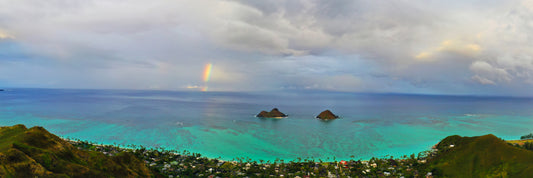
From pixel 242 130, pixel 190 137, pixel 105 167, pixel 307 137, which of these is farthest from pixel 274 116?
pixel 105 167

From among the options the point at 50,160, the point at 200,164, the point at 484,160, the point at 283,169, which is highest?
the point at 50,160

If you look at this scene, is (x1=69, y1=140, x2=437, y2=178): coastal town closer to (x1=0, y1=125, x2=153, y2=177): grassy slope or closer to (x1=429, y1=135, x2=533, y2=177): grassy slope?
(x1=429, y1=135, x2=533, y2=177): grassy slope

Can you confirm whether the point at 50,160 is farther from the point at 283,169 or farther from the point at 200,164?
the point at 283,169

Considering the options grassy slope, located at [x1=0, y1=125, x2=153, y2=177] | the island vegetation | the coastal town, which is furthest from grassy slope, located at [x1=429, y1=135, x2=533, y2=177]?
grassy slope, located at [x1=0, y1=125, x2=153, y2=177]

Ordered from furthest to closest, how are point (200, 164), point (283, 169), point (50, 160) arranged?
1. point (200, 164)
2. point (283, 169)
3. point (50, 160)

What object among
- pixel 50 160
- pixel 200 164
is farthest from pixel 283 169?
pixel 50 160

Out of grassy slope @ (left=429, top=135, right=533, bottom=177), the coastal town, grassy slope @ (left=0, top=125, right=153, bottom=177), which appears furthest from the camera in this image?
the coastal town

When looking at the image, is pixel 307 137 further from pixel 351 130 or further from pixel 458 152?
pixel 458 152
